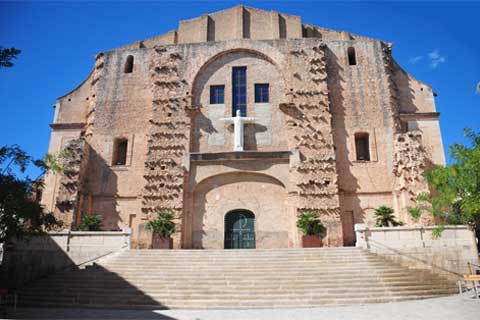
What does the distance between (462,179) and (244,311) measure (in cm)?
860

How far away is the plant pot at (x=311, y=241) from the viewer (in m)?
17.4

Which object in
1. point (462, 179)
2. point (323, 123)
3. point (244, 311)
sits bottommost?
point (244, 311)

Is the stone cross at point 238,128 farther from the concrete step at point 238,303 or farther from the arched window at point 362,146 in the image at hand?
the concrete step at point 238,303

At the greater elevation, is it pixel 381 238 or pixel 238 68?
pixel 238 68

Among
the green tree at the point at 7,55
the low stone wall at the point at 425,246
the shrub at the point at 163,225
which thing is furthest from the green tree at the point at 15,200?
the low stone wall at the point at 425,246

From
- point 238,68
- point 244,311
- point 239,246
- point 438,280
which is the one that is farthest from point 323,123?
point 244,311

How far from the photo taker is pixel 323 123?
69.0 feet

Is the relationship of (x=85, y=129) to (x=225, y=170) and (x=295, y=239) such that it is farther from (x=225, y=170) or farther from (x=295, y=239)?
(x=295, y=239)

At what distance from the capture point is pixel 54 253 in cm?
1578

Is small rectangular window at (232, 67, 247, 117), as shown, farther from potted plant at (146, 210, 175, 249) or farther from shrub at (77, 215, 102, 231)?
shrub at (77, 215, 102, 231)

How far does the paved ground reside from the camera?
914 cm

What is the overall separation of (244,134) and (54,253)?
11.0 metres

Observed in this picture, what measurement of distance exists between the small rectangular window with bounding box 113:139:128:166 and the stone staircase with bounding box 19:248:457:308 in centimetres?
849

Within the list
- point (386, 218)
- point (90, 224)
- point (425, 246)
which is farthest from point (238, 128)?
point (425, 246)
